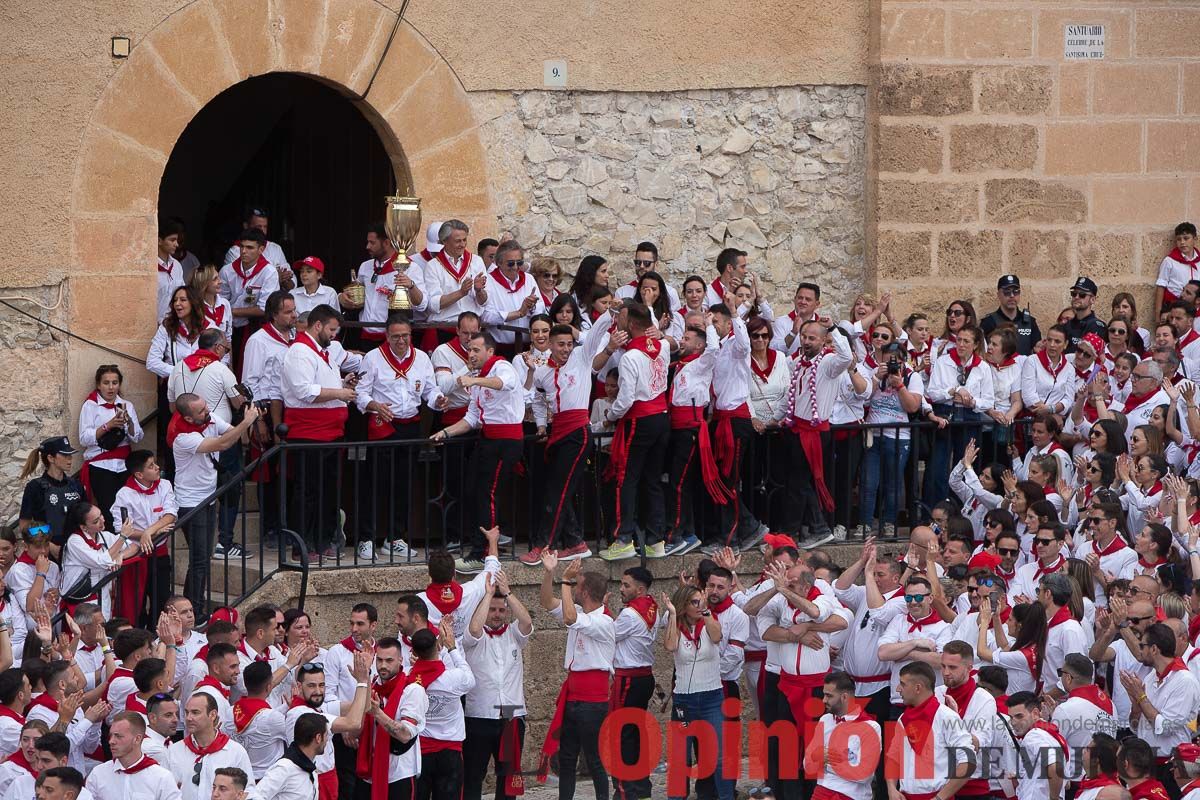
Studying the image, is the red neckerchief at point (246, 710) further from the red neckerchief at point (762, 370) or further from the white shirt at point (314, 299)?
the red neckerchief at point (762, 370)

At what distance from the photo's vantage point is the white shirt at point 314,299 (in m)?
14.0

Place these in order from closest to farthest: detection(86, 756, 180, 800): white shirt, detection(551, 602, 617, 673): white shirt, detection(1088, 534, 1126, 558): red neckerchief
Result: detection(86, 756, 180, 800): white shirt < detection(551, 602, 617, 673): white shirt < detection(1088, 534, 1126, 558): red neckerchief

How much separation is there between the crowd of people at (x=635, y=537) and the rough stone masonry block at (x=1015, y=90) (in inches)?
60.1

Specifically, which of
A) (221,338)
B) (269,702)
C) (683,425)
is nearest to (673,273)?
(683,425)

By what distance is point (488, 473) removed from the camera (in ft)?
42.5

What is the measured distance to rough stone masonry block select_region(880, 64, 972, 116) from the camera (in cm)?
1555

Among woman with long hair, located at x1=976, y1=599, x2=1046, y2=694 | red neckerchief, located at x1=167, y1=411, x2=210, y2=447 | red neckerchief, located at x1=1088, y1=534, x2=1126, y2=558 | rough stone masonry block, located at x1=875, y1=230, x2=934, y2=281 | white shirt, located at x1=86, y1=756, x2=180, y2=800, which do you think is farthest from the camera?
rough stone masonry block, located at x1=875, y1=230, x2=934, y2=281

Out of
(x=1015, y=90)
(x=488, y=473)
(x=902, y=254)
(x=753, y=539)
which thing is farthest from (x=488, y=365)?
(x=1015, y=90)

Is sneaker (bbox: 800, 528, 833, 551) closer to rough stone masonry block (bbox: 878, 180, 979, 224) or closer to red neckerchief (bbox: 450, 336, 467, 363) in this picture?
red neckerchief (bbox: 450, 336, 467, 363)

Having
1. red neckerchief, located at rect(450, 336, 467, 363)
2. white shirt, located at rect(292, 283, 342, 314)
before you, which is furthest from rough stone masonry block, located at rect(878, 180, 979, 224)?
white shirt, located at rect(292, 283, 342, 314)

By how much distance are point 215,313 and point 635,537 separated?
11.0 ft

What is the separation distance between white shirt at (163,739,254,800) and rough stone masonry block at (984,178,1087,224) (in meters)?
8.30

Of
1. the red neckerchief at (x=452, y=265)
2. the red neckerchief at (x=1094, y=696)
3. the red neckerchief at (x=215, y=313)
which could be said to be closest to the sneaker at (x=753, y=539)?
the red neckerchief at (x=452, y=265)

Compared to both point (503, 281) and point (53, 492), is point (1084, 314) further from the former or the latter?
point (53, 492)
